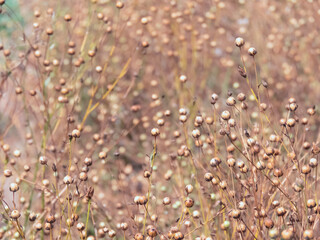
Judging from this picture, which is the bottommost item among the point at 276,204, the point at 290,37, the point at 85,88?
the point at 85,88

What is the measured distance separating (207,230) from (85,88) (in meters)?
1.92

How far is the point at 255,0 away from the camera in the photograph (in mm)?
3096

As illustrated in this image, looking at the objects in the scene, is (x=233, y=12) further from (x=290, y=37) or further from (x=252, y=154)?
(x=252, y=154)

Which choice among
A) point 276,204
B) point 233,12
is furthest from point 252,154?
point 233,12

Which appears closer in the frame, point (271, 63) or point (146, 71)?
point (271, 63)

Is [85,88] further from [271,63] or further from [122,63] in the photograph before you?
[271,63]

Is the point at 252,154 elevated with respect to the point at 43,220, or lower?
elevated

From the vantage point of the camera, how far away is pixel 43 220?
73.5 inches

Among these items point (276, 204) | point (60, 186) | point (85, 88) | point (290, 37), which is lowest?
point (85, 88)

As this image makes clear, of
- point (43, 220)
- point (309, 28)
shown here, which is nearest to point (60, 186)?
point (43, 220)

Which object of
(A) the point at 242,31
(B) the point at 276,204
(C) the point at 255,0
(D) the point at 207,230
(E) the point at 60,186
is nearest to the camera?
(B) the point at 276,204

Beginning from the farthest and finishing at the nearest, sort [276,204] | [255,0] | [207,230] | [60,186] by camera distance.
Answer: [255,0], [60,186], [207,230], [276,204]

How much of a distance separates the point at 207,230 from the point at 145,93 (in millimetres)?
Answer: 1648

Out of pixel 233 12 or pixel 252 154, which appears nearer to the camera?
pixel 252 154
